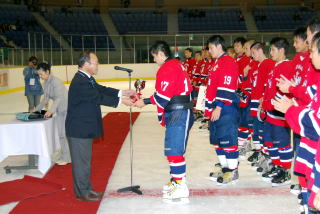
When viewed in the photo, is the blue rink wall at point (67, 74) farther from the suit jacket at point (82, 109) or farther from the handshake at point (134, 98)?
the suit jacket at point (82, 109)

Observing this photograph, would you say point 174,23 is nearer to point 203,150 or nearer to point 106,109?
point 106,109

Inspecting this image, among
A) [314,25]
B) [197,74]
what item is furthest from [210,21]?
[314,25]

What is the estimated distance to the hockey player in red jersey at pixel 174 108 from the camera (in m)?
3.74

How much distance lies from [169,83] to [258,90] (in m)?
1.63

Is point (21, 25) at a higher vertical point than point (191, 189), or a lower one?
higher

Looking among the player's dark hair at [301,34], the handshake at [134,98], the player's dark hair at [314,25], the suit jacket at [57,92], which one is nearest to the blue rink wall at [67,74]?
the suit jacket at [57,92]

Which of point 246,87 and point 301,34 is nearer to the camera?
point 301,34

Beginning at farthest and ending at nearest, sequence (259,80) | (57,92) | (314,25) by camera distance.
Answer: (57,92) → (259,80) → (314,25)

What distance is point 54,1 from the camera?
2616 cm

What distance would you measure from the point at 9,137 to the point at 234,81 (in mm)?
2604

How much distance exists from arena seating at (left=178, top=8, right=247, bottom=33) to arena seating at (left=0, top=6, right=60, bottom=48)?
885 centimetres

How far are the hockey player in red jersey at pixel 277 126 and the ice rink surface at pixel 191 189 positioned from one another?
190 mm

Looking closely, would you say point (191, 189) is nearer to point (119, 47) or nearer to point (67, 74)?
point (67, 74)

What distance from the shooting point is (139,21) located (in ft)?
85.1
